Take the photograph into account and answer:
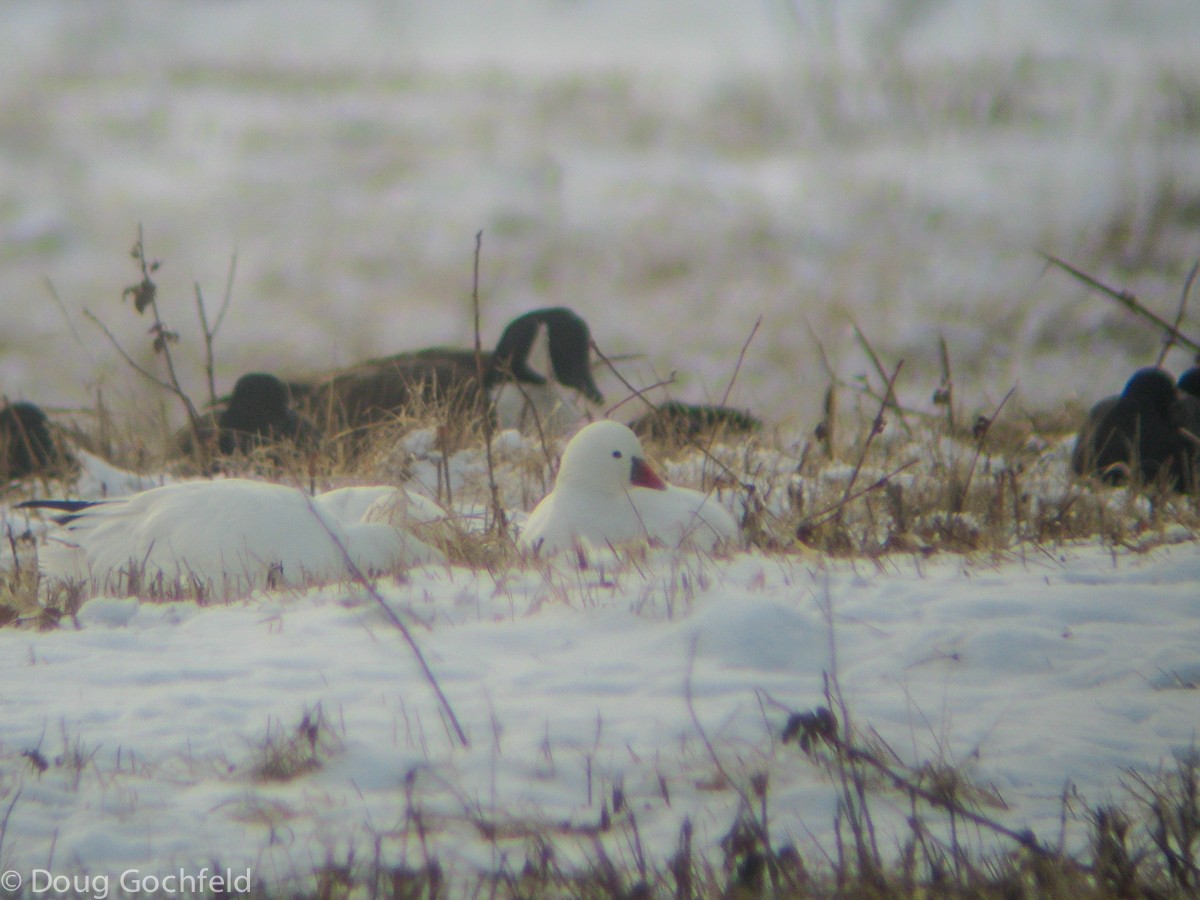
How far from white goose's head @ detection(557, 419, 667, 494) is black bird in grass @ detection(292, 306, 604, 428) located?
2.20 meters

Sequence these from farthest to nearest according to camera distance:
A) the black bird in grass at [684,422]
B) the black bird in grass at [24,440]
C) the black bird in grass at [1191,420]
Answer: the black bird in grass at [24,440] → the black bird in grass at [684,422] → the black bird in grass at [1191,420]

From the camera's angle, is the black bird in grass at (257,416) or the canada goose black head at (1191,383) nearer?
the black bird in grass at (257,416)

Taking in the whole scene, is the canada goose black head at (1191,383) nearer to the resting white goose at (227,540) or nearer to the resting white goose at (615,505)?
the resting white goose at (615,505)

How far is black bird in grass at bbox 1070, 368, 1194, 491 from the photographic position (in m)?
6.39

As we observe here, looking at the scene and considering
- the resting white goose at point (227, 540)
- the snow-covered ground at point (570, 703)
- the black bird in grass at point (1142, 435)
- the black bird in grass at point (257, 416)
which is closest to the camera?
the snow-covered ground at point (570, 703)

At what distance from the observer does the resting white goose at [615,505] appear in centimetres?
442

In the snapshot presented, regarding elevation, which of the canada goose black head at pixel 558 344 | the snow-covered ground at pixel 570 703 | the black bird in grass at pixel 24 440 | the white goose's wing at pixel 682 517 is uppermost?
the canada goose black head at pixel 558 344

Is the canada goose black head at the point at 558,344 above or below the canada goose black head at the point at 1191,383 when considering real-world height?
above

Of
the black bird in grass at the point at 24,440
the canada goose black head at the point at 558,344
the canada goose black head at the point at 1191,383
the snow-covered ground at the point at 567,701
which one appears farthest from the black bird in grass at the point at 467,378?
the canada goose black head at the point at 1191,383

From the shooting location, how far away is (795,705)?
2.47 metres

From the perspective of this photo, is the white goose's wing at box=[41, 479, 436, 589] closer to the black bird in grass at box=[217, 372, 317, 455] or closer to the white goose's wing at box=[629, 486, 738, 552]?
the white goose's wing at box=[629, 486, 738, 552]

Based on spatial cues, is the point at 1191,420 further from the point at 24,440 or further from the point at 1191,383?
the point at 24,440

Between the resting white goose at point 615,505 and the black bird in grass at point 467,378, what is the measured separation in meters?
2.23

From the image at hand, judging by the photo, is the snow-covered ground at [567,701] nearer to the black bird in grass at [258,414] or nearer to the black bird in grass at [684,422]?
the black bird in grass at [684,422]
